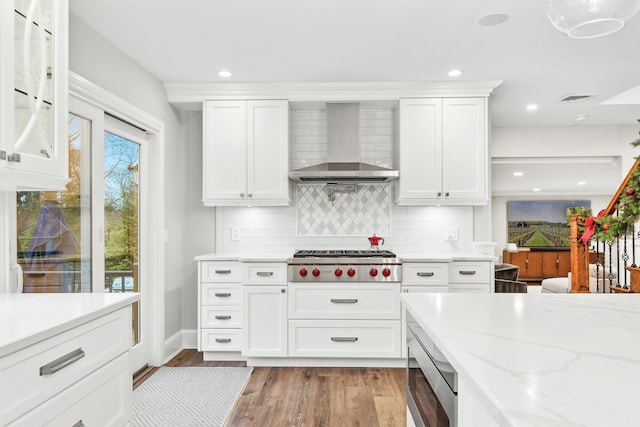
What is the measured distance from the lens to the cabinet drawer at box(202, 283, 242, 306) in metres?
3.49

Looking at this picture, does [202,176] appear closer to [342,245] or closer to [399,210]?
[342,245]

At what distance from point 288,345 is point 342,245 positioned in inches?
44.6

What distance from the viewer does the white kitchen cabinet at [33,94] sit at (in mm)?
1460

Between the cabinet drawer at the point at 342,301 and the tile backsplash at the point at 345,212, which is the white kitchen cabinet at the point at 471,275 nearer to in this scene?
the cabinet drawer at the point at 342,301

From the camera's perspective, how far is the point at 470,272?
348cm

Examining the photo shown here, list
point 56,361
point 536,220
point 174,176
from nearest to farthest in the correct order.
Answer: point 56,361 → point 174,176 → point 536,220

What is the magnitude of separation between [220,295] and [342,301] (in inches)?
42.3

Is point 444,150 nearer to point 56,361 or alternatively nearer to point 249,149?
point 249,149

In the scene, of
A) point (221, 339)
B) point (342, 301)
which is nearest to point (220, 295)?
point (221, 339)

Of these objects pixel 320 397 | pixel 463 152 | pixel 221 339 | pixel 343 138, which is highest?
pixel 343 138

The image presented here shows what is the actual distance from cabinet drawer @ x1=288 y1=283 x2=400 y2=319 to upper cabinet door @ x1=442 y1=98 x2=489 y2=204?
3.58ft

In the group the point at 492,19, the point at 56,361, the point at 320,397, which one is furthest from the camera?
the point at 320,397

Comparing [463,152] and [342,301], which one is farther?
[463,152]

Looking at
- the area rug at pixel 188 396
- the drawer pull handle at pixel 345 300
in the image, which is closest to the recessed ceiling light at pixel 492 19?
the drawer pull handle at pixel 345 300
